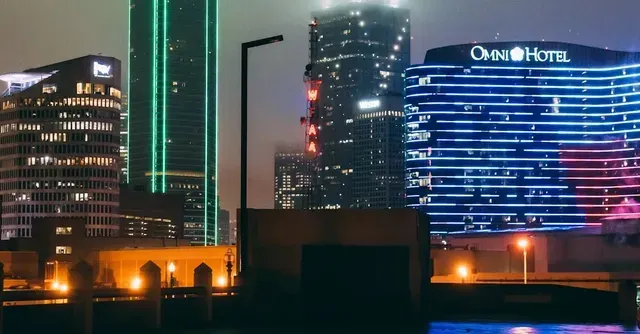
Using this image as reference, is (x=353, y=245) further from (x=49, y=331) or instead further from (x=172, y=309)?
(x=49, y=331)

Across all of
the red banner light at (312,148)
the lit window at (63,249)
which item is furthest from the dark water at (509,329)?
the lit window at (63,249)

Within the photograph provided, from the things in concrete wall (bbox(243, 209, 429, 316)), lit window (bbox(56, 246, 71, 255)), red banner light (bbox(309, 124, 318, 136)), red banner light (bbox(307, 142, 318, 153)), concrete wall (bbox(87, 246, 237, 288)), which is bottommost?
lit window (bbox(56, 246, 71, 255))

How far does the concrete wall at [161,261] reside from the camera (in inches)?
3666

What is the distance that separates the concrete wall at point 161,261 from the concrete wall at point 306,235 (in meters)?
35.0

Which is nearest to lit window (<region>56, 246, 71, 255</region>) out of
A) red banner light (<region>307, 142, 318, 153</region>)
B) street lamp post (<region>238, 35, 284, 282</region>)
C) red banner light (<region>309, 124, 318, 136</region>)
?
red banner light (<region>307, 142, 318, 153</region>)

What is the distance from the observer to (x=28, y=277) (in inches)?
4941

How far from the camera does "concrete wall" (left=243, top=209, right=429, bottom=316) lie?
48812 millimetres

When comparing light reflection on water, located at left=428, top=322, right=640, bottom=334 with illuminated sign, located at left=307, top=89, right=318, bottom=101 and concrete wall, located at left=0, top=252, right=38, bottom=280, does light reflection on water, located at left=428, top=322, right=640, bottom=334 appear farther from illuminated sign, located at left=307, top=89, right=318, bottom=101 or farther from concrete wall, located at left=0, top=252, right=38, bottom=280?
concrete wall, located at left=0, top=252, right=38, bottom=280

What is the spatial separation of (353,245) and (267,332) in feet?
28.0

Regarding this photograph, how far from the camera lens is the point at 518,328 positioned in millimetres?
44594

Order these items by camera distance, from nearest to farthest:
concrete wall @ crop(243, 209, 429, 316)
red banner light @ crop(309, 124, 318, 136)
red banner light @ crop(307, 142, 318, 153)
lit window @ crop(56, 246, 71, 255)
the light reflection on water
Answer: the light reflection on water
concrete wall @ crop(243, 209, 429, 316)
red banner light @ crop(307, 142, 318, 153)
red banner light @ crop(309, 124, 318, 136)
lit window @ crop(56, 246, 71, 255)

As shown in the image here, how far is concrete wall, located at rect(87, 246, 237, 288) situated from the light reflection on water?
1552 inches

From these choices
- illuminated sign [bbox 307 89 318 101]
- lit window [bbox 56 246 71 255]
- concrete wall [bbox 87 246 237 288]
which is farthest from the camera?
lit window [bbox 56 246 71 255]

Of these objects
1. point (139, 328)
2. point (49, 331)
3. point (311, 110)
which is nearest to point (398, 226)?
point (139, 328)
